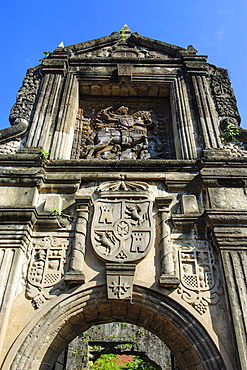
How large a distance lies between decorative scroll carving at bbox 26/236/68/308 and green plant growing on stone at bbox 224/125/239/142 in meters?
4.18

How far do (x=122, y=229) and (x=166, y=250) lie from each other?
2.74 ft

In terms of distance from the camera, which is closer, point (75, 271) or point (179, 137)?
point (75, 271)

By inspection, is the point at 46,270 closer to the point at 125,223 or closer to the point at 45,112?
the point at 125,223

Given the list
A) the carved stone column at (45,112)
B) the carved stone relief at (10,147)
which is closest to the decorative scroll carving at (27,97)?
the carved stone column at (45,112)

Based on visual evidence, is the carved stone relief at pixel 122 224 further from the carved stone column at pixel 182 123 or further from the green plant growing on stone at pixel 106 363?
the green plant growing on stone at pixel 106 363

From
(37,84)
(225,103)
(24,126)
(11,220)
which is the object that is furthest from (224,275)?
(37,84)

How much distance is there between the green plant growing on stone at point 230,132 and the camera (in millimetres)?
6902

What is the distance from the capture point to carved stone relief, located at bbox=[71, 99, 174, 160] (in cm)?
743

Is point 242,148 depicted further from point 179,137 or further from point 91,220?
point 91,220

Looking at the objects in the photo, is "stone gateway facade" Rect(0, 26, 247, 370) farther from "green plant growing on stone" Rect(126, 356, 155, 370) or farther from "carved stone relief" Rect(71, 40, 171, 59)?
"green plant growing on stone" Rect(126, 356, 155, 370)

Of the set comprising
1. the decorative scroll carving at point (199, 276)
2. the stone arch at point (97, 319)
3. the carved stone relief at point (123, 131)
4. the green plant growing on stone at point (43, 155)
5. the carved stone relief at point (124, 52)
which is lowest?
the stone arch at point (97, 319)

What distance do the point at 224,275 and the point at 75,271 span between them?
7.71ft

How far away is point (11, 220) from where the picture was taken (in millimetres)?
5441

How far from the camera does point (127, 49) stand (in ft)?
29.9
